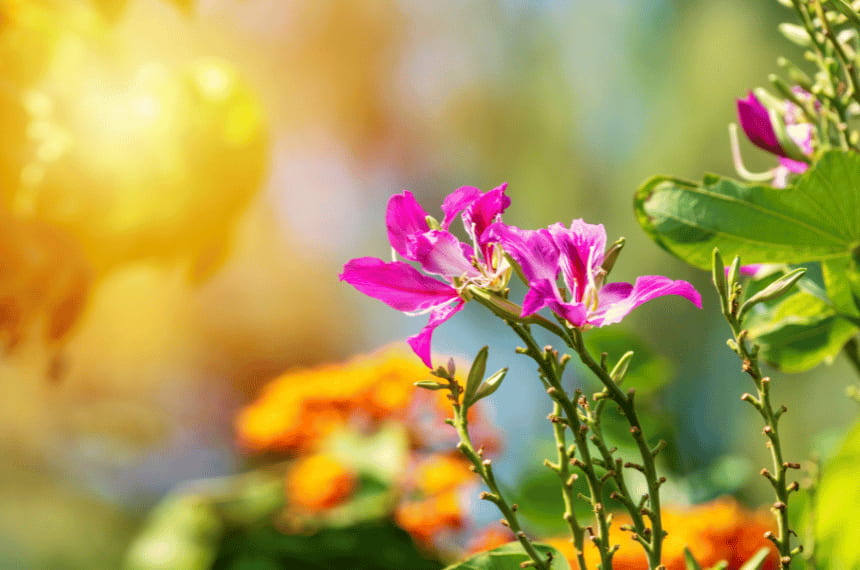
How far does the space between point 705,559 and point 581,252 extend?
10.5 inches

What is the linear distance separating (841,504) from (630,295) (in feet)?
0.47

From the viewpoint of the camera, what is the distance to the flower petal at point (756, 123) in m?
0.24

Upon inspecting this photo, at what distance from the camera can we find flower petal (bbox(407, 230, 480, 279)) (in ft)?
0.57

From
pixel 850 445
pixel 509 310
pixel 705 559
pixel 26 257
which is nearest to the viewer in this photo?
pixel 509 310

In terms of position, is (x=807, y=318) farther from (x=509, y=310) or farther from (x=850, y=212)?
(x=509, y=310)

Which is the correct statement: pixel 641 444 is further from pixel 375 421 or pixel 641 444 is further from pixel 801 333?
pixel 375 421

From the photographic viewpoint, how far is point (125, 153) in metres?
1.09

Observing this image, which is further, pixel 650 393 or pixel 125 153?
pixel 125 153

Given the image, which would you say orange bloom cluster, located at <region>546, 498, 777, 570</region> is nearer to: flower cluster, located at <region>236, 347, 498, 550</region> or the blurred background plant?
flower cluster, located at <region>236, 347, 498, 550</region>

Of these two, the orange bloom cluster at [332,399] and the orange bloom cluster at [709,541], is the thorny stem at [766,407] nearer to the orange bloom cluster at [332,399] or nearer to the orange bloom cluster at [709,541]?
the orange bloom cluster at [709,541]

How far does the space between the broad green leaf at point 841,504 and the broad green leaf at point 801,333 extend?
3 cm

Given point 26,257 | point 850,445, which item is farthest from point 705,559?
point 26,257

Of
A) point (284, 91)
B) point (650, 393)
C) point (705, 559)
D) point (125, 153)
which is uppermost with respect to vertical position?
point (284, 91)

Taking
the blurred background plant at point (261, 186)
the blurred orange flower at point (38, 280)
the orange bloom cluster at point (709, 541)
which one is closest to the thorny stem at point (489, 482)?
the orange bloom cluster at point (709, 541)
